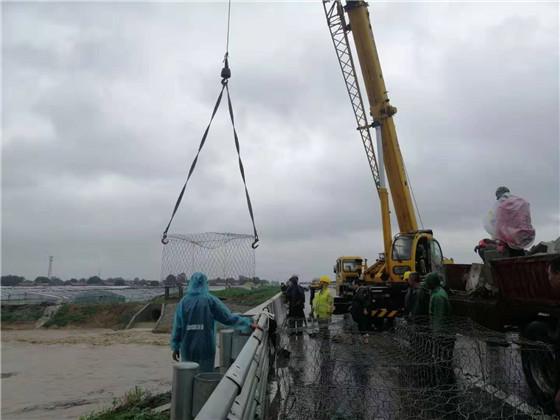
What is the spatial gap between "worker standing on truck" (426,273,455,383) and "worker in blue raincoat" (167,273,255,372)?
2392 mm

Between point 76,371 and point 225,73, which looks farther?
point 76,371

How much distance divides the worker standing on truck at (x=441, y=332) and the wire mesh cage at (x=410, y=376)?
0.05ft

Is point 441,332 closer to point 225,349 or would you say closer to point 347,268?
point 225,349

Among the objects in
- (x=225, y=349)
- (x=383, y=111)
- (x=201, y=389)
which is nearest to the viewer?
(x=201, y=389)

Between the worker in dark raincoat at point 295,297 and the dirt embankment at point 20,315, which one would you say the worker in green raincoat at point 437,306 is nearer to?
the worker in dark raincoat at point 295,297

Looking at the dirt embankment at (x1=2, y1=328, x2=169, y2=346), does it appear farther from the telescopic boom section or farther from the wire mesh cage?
the wire mesh cage

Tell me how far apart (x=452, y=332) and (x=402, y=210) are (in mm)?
8545

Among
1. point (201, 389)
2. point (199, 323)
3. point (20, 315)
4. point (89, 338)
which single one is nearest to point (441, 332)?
point (199, 323)

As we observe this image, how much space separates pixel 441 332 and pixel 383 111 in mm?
9492

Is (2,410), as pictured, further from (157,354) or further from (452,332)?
(452,332)

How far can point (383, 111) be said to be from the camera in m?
13.9

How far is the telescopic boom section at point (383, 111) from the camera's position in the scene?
1377 cm

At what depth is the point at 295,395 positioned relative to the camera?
4684mm

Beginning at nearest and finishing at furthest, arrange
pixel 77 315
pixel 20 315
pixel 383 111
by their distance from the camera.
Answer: pixel 383 111 → pixel 77 315 → pixel 20 315
